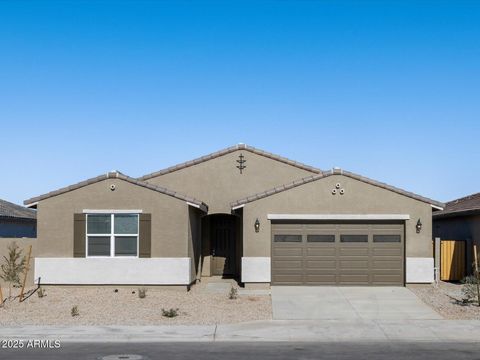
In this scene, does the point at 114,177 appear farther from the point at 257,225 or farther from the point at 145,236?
the point at 257,225

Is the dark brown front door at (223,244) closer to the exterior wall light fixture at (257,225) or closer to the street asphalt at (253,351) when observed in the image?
the exterior wall light fixture at (257,225)

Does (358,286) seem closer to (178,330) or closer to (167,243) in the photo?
(167,243)

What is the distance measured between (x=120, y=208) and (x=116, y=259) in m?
1.61

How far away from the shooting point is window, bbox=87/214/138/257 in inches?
854

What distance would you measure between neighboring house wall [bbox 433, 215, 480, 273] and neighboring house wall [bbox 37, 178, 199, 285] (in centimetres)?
1025

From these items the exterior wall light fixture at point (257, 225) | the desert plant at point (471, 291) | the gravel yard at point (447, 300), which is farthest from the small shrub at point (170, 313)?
the desert plant at point (471, 291)

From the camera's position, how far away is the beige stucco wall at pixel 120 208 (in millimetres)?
21719

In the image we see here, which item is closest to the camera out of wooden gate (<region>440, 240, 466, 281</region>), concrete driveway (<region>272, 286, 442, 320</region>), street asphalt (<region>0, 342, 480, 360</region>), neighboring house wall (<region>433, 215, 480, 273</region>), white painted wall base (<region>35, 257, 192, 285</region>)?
street asphalt (<region>0, 342, 480, 360</region>)

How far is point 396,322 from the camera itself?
55.4ft

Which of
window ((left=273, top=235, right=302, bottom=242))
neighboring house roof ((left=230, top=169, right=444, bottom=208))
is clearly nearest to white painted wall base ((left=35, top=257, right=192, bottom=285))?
neighboring house roof ((left=230, top=169, right=444, bottom=208))

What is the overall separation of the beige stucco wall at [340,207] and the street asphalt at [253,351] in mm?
8190

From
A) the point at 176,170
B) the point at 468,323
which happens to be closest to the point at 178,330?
the point at 468,323

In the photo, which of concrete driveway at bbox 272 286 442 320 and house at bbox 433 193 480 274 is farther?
house at bbox 433 193 480 274

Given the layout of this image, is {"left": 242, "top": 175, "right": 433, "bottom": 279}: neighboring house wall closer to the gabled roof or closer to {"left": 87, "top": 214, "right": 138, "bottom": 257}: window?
{"left": 87, "top": 214, "right": 138, "bottom": 257}: window
